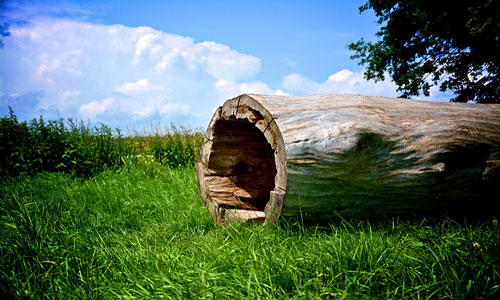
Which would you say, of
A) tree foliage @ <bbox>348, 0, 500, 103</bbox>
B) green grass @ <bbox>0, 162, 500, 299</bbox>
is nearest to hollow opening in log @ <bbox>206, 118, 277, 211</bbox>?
green grass @ <bbox>0, 162, 500, 299</bbox>

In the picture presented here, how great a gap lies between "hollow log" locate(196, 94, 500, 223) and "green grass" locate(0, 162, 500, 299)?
8.6 inches

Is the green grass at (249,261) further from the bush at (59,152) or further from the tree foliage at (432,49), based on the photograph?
the tree foliage at (432,49)

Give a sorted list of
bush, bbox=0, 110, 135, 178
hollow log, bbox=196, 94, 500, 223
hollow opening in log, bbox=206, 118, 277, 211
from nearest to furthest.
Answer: hollow log, bbox=196, 94, 500, 223 < hollow opening in log, bbox=206, 118, 277, 211 < bush, bbox=0, 110, 135, 178

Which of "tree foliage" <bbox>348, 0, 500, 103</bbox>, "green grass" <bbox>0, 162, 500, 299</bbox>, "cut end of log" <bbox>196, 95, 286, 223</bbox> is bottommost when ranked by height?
"green grass" <bbox>0, 162, 500, 299</bbox>

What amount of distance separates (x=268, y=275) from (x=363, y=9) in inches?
448

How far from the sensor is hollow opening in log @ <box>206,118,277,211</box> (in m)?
3.75

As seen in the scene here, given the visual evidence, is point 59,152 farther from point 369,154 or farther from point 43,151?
point 369,154

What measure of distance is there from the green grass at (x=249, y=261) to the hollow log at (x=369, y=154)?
0.72 ft

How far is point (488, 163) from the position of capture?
10.2ft

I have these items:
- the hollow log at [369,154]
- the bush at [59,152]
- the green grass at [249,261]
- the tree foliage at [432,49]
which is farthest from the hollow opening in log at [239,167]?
the tree foliage at [432,49]

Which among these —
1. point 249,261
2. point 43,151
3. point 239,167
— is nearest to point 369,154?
point 249,261

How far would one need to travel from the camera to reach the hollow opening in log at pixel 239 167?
3748 mm

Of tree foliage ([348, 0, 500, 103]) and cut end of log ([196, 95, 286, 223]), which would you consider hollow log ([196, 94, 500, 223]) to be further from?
tree foliage ([348, 0, 500, 103])

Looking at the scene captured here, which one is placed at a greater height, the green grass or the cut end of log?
the cut end of log
